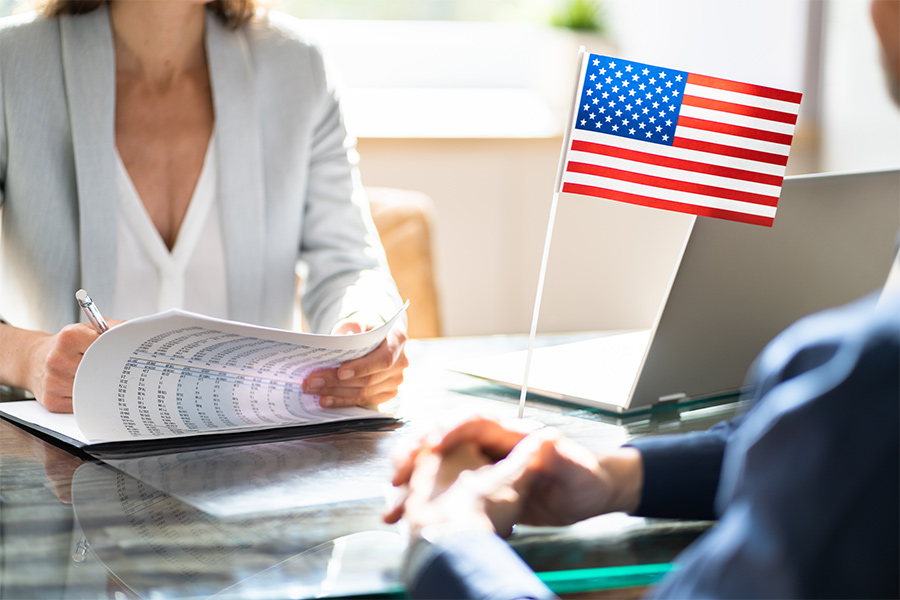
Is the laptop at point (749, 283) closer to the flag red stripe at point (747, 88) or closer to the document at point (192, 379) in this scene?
the flag red stripe at point (747, 88)

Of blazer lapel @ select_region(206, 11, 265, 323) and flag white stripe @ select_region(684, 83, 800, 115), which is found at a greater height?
flag white stripe @ select_region(684, 83, 800, 115)

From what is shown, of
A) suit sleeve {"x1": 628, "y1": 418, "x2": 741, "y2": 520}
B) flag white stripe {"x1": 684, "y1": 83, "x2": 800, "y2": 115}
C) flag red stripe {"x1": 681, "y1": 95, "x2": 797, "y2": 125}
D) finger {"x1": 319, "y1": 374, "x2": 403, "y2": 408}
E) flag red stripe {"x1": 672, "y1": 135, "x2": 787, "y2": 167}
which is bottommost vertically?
finger {"x1": 319, "y1": 374, "x2": 403, "y2": 408}

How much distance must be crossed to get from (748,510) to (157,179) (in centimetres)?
129

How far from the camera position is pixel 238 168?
4.92 ft

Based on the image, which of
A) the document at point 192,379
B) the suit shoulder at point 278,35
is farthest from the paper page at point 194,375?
the suit shoulder at point 278,35

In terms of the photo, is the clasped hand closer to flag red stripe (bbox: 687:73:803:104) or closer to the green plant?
flag red stripe (bbox: 687:73:803:104)

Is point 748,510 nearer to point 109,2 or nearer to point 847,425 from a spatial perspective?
point 847,425

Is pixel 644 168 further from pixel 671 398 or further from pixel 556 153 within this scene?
pixel 556 153

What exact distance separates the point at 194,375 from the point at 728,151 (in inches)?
24.7

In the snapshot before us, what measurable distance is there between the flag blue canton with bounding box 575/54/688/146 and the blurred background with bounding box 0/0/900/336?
2109 millimetres

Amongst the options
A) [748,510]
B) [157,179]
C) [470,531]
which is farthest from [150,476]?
[157,179]

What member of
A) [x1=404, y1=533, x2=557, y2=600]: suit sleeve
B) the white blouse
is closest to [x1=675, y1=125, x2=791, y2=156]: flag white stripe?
[x1=404, y1=533, x2=557, y2=600]: suit sleeve

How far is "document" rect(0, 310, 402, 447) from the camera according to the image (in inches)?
32.0

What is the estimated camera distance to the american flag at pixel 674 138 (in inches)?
39.0
